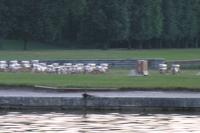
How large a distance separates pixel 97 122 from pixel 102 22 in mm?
69774

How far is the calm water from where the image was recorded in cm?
2289

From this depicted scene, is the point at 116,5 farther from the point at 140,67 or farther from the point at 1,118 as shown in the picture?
the point at 1,118

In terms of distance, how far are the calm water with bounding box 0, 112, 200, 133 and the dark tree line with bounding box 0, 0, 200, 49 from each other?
2408 inches

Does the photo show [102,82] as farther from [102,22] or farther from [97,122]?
[102,22]

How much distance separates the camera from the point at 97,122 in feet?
81.8

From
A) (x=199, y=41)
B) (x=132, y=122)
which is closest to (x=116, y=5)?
(x=199, y=41)

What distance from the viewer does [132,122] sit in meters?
25.0

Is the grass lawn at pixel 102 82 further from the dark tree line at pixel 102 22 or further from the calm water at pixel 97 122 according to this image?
the dark tree line at pixel 102 22

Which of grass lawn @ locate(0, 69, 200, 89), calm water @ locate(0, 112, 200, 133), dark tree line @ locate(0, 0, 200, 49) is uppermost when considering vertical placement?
dark tree line @ locate(0, 0, 200, 49)

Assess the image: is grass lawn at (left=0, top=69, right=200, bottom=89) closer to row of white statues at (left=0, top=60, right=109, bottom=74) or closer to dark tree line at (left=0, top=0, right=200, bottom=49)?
row of white statues at (left=0, top=60, right=109, bottom=74)

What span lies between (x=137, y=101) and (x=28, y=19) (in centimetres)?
6104

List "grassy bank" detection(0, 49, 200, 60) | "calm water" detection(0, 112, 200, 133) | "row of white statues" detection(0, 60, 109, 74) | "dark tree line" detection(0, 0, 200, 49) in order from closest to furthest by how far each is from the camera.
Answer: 1. "calm water" detection(0, 112, 200, 133)
2. "row of white statues" detection(0, 60, 109, 74)
3. "grassy bank" detection(0, 49, 200, 60)
4. "dark tree line" detection(0, 0, 200, 49)

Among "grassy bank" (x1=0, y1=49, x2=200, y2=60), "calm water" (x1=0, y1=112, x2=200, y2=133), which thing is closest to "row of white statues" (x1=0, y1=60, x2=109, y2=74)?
"calm water" (x1=0, y1=112, x2=200, y2=133)

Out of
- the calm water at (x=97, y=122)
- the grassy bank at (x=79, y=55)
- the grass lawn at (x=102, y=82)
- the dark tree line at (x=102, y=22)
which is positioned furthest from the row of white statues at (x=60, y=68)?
the dark tree line at (x=102, y=22)
